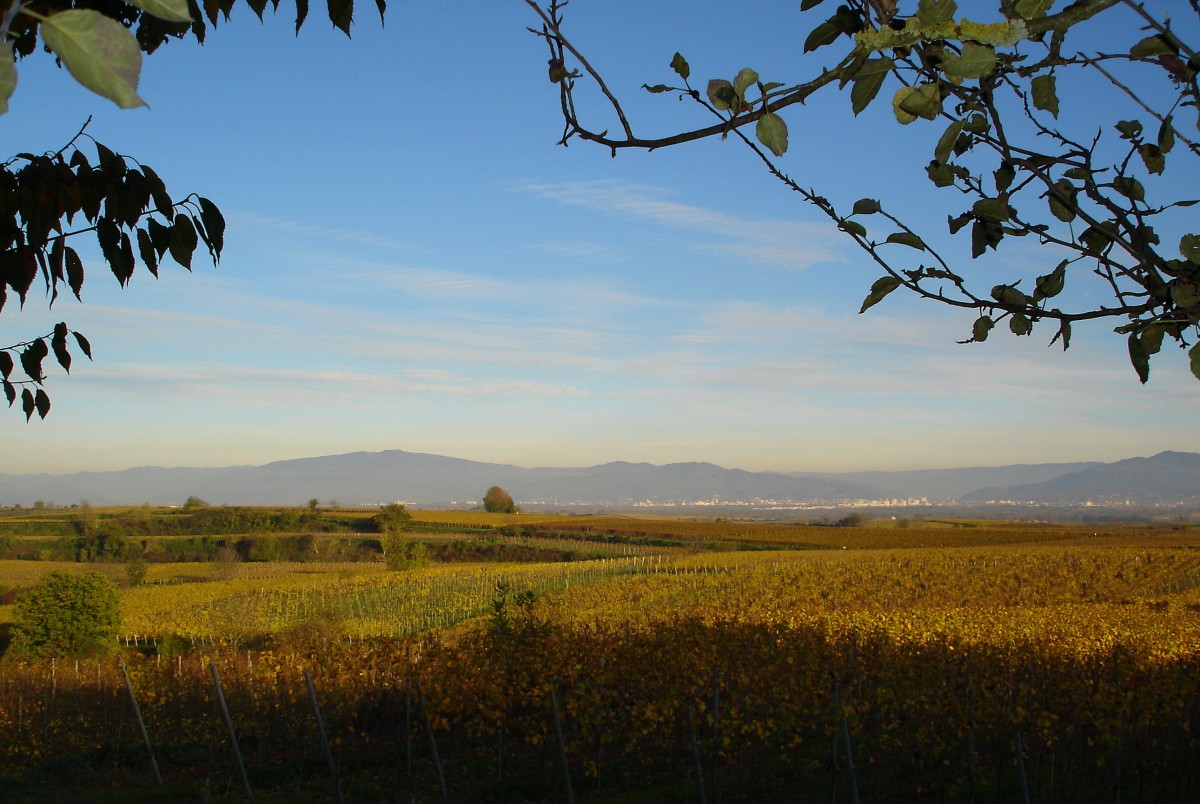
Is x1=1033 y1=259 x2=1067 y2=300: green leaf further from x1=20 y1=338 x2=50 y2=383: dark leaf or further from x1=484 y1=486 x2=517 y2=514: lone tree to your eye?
x1=484 y1=486 x2=517 y2=514: lone tree

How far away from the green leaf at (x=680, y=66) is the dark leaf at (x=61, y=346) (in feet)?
6.90

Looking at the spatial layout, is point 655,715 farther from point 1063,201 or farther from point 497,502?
point 497,502

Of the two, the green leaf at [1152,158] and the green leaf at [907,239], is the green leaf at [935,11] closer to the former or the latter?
the green leaf at [907,239]

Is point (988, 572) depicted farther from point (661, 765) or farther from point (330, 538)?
point (330, 538)

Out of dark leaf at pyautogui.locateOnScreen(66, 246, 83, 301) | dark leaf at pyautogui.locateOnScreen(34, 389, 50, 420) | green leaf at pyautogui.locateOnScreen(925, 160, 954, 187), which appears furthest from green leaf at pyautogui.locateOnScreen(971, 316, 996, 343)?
dark leaf at pyautogui.locateOnScreen(34, 389, 50, 420)

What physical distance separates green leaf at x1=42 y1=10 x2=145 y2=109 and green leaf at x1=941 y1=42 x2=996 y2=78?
0.61 meters

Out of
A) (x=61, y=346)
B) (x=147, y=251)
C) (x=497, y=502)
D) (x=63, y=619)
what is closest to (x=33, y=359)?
(x=61, y=346)

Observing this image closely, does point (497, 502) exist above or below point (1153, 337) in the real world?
below

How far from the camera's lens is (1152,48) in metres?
0.98

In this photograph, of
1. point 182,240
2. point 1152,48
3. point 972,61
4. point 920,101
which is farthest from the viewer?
point 182,240

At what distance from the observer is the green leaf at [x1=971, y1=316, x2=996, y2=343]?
1.26 m

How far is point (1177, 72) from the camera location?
3.35ft

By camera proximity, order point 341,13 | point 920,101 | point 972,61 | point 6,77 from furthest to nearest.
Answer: point 341,13 < point 920,101 < point 972,61 < point 6,77

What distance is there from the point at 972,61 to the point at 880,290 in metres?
0.45
